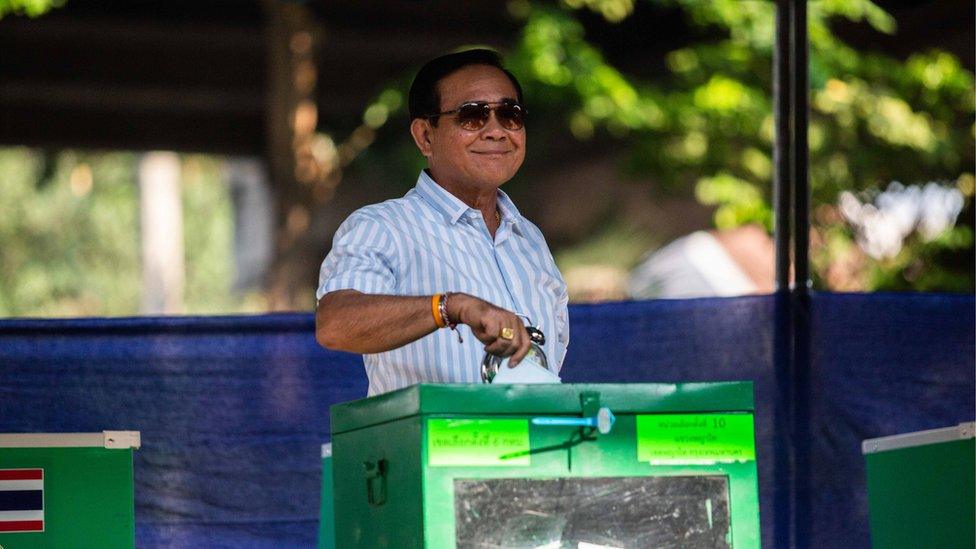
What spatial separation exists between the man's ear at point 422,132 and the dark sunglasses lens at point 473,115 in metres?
0.12

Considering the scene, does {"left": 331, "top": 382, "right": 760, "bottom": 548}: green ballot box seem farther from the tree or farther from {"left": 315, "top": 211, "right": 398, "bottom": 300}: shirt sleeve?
the tree

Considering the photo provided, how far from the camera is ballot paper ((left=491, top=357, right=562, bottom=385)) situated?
2.85 meters

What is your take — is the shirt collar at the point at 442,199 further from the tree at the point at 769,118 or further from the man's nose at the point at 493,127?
the tree at the point at 769,118

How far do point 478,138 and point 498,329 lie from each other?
0.71 meters

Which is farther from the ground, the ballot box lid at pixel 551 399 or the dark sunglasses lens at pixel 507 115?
the dark sunglasses lens at pixel 507 115

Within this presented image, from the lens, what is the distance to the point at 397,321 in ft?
→ 9.58

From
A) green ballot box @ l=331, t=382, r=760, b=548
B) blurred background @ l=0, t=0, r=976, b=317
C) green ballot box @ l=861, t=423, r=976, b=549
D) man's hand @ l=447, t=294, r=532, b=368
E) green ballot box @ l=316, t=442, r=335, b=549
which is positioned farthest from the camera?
blurred background @ l=0, t=0, r=976, b=317

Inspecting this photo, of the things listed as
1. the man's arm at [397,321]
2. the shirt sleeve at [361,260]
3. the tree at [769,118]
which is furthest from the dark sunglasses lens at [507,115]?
the tree at [769,118]

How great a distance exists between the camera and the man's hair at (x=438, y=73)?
3.44 m

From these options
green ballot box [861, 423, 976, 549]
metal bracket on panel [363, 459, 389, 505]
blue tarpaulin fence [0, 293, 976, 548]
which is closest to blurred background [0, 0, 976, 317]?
blue tarpaulin fence [0, 293, 976, 548]

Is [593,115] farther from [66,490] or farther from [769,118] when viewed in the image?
[66,490]

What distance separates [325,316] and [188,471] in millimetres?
1589

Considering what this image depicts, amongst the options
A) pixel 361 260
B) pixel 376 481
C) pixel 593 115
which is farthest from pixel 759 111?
pixel 376 481

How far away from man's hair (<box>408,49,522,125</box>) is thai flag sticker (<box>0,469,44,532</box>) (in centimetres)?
136
